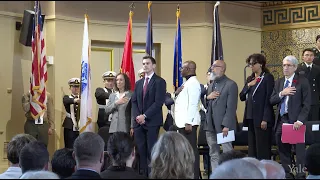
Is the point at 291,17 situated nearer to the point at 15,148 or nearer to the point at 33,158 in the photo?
the point at 15,148

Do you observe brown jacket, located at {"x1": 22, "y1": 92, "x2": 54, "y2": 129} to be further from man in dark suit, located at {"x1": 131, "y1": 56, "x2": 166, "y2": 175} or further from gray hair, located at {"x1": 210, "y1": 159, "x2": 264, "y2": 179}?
gray hair, located at {"x1": 210, "y1": 159, "x2": 264, "y2": 179}

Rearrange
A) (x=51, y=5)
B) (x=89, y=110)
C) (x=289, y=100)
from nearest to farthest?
1. (x=289, y=100)
2. (x=89, y=110)
3. (x=51, y=5)

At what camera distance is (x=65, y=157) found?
380 cm

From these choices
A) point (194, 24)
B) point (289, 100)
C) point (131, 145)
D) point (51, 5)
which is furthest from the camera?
Answer: point (194, 24)

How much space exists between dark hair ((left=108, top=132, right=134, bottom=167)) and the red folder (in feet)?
9.86

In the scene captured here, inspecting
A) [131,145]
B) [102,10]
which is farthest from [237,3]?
[131,145]

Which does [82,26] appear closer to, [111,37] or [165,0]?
[111,37]

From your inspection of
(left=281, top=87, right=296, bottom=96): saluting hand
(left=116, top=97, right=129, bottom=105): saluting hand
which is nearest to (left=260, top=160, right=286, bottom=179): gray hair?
(left=281, top=87, right=296, bottom=96): saluting hand

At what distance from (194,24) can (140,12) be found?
36.1 inches

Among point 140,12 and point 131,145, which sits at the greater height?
point 140,12

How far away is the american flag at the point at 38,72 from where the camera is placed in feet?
27.1

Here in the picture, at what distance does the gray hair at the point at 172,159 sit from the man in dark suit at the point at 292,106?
122 inches

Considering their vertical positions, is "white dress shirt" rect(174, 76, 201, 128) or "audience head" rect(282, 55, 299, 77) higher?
"audience head" rect(282, 55, 299, 77)

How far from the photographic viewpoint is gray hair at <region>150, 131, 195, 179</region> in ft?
11.2
